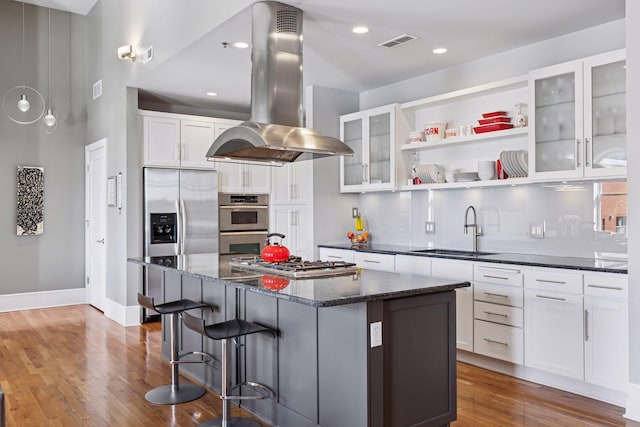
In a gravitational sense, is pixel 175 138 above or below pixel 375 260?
above

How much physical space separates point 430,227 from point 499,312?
1528mm

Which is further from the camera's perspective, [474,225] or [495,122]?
[474,225]

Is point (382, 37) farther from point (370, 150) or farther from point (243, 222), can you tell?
point (243, 222)

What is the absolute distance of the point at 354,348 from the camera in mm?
2520

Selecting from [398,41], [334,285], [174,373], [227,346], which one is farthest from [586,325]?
[174,373]

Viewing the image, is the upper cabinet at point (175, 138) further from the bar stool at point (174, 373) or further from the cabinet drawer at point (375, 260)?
the bar stool at point (174, 373)

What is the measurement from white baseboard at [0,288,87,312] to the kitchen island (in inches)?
→ 188

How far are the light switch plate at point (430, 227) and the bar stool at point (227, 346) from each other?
2.72m

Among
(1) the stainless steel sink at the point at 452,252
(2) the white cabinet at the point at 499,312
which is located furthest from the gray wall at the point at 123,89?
(2) the white cabinet at the point at 499,312

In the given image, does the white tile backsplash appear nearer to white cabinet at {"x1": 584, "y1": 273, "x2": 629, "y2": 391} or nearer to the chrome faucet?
the chrome faucet

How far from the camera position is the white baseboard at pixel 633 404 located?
3.14 m

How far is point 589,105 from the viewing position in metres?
3.74

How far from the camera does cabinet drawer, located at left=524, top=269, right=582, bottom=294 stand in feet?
11.6

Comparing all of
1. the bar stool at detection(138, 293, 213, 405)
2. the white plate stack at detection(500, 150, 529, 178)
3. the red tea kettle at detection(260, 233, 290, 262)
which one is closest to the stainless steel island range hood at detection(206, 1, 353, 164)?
the red tea kettle at detection(260, 233, 290, 262)
